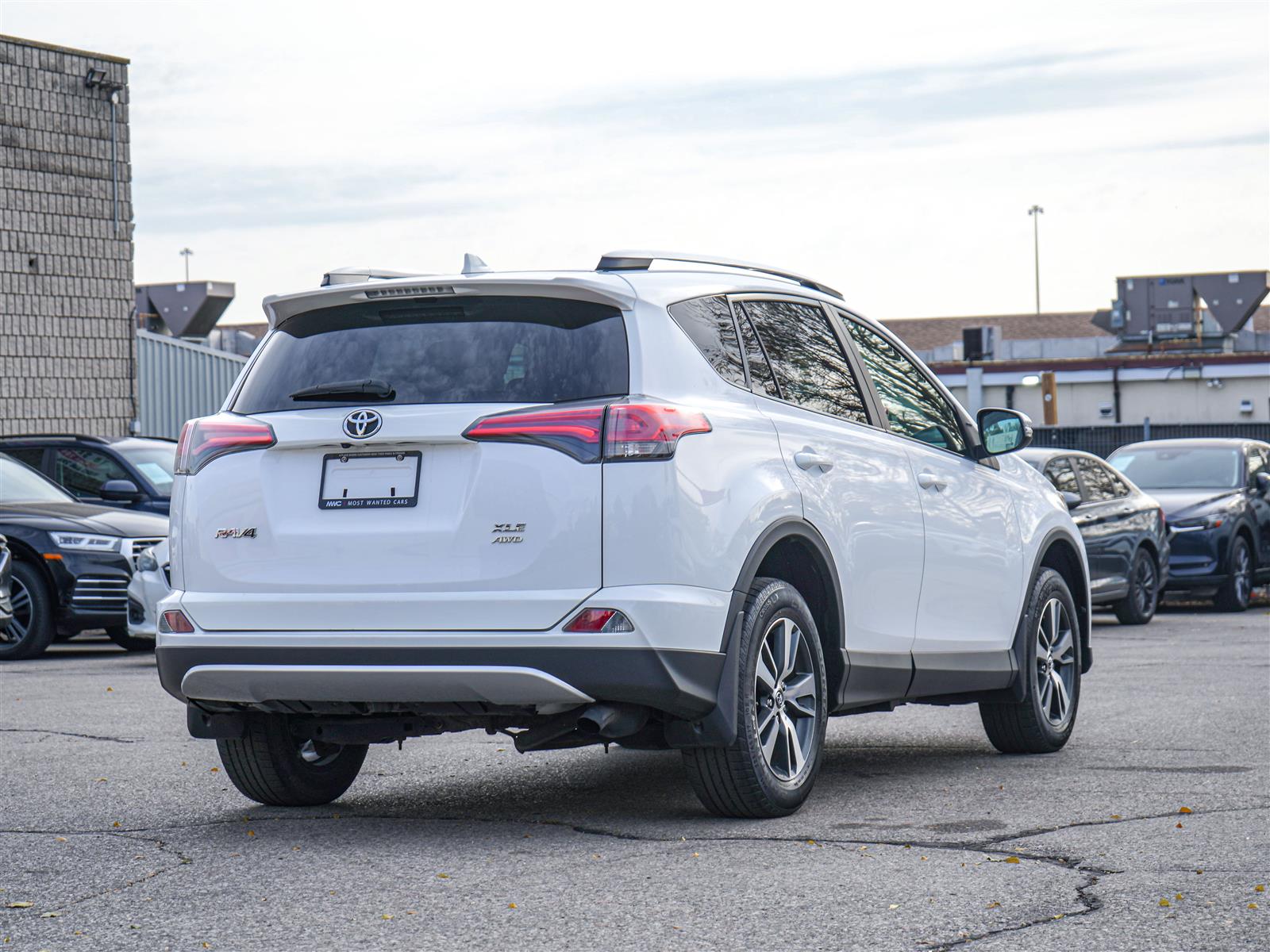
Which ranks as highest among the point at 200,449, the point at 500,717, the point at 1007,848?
the point at 200,449

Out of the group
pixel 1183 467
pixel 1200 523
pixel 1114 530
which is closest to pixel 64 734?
pixel 1114 530

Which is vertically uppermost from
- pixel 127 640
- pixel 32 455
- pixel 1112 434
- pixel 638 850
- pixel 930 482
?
pixel 1112 434

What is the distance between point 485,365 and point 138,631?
794 centimetres

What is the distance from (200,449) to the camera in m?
6.20

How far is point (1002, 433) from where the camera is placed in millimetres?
7926

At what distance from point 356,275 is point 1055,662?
12.2ft

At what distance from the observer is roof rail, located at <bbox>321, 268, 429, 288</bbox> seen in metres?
6.39

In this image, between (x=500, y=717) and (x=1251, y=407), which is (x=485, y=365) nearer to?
(x=500, y=717)

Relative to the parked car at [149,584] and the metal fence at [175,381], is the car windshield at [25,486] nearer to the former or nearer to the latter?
the parked car at [149,584]

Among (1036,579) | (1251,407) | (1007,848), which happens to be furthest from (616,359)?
(1251,407)

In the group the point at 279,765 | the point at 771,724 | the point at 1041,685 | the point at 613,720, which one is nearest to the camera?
the point at 613,720

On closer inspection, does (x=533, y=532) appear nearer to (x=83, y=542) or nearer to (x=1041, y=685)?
(x=1041, y=685)

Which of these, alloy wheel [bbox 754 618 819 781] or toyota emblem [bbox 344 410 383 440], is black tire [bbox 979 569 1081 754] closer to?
alloy wheel [bbox 754 618 819 781]

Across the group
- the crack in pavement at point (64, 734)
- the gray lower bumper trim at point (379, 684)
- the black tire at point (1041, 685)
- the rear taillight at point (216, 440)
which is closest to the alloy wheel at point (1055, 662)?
the black tire at point (1041, 685)
